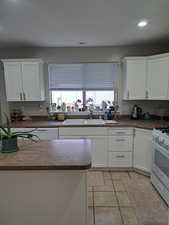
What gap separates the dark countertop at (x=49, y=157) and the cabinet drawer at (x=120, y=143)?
1284 millimetres

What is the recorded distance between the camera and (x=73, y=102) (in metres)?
3.70

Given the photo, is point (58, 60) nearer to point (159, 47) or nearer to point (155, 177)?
point (159, 47)

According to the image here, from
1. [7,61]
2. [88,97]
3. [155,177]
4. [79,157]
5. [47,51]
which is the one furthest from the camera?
[88,97]

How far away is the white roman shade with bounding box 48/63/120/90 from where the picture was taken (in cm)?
352

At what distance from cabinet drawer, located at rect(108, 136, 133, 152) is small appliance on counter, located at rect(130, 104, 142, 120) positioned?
636 mm

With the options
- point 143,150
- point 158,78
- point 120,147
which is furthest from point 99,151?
point 158,78

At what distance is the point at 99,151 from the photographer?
2996 mm

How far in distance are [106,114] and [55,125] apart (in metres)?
1.15

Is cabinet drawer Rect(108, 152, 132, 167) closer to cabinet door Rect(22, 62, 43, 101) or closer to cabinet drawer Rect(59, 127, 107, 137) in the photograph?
cabinet drawer Rect(59, 127, 107, 137)

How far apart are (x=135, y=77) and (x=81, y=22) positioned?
1.50 metres

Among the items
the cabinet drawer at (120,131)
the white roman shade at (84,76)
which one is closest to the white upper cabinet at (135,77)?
the white roman shade at (84,76)

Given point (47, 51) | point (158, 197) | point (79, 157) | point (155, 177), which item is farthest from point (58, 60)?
point (158, 197)

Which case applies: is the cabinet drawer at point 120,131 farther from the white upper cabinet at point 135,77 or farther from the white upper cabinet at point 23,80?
the white upper cabinet at point 23,80

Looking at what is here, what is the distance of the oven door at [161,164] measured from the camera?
2076 millimetres
